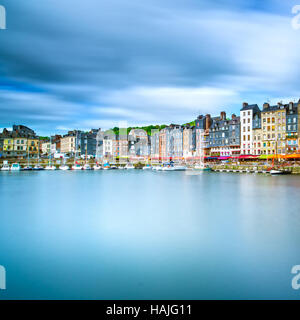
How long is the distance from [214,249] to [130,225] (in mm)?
4028

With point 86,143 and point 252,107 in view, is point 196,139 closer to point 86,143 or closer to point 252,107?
point 252,107

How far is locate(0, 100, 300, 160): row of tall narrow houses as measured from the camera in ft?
170

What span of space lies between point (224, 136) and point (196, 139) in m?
8.91

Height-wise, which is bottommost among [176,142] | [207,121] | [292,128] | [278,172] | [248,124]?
[278,172]

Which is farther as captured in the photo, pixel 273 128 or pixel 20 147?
pixel 20 147

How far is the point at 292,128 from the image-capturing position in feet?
165

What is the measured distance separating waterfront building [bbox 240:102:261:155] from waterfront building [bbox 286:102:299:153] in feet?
18.4

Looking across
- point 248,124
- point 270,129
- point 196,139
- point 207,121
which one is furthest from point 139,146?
point 270,129

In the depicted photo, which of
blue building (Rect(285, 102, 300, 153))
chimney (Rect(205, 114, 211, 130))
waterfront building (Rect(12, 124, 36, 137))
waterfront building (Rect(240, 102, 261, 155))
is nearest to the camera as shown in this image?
blue building (Rect(285, 102, 300, 153))

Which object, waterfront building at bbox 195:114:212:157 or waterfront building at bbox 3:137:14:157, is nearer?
waterfront building at bbox 195:114:212:157

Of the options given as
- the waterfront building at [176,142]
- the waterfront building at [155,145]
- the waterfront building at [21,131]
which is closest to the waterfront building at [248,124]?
the waterfront building at [176,142]

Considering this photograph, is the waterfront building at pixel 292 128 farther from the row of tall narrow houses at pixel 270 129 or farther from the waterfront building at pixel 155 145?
the waterfront building at pixel 155 145

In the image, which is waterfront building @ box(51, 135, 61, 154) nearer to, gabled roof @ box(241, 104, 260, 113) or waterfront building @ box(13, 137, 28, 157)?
waterfront building @ box(13, 137, 28, 157)

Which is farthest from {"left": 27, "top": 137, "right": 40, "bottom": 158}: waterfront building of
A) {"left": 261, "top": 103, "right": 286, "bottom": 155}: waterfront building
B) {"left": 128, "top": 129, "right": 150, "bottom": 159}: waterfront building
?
{"left": 261, "top": 103, "right": 286, "bottom": 155}: waterfront building
